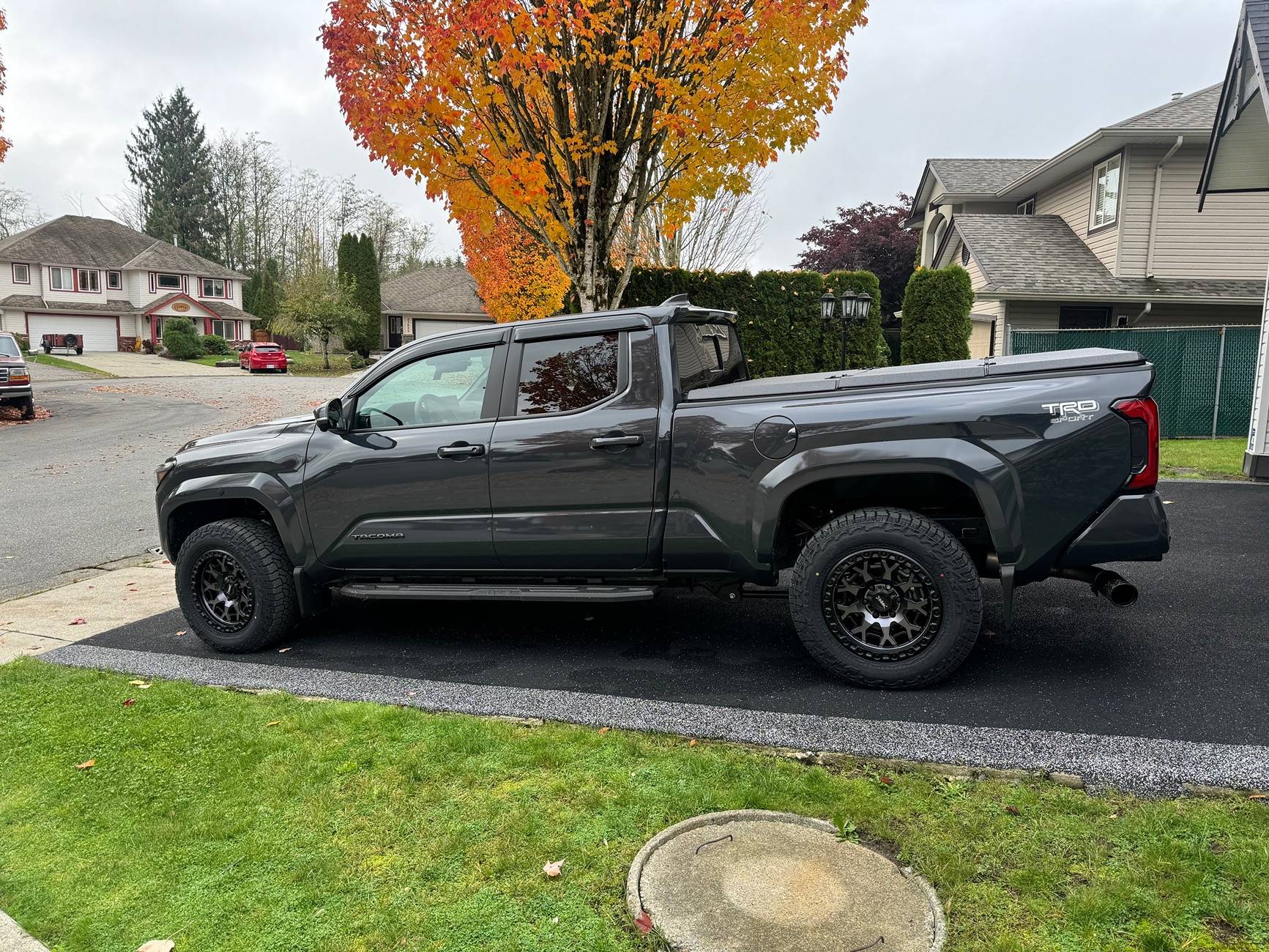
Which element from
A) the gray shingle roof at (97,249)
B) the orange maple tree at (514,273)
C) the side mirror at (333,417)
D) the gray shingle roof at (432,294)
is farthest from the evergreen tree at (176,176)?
the side mirror at (333,417)

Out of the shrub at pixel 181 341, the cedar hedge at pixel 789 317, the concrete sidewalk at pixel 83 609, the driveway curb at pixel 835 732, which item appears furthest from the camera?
the shrub at pixel 181 341

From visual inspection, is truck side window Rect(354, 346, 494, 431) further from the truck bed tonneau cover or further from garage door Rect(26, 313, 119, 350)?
garage door Rect(26, 313, 119, 350)

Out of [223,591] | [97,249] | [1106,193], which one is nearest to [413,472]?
[223,591]

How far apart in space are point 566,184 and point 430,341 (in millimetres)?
5339

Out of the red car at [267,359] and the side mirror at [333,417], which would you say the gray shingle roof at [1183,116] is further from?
the red car at [267,359]

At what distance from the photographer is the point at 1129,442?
3.84 m

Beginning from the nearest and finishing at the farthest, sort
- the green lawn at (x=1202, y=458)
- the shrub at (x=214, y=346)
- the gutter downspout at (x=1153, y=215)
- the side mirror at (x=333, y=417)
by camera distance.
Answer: the side mirror at (x=333, y=417) → the green lawn at (x=1202, y=458) → the gutter downspout at (x=1153, y=215) → the shrub at (x=214, y=346)

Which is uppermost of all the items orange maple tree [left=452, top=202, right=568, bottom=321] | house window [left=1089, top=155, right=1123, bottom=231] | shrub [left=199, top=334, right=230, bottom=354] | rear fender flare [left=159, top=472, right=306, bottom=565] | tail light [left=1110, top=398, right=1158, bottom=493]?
house window [left=1089, top=155, right=1123, bottom=231]

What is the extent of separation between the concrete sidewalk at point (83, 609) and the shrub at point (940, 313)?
49.9 ft

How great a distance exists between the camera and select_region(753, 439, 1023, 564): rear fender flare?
398 centimetres

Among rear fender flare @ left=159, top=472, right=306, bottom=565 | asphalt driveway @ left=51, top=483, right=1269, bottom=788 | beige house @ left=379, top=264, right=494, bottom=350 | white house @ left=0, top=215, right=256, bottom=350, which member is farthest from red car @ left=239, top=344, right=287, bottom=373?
rear fender flare @ left=159, top=472, right=306, bottom=565

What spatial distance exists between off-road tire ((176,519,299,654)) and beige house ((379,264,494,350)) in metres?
49.2

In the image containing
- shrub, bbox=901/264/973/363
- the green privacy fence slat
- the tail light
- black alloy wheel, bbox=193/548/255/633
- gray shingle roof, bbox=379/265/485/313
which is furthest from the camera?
gray shingle roof, bbox=379/265/485/313

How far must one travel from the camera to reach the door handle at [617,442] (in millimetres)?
4543
